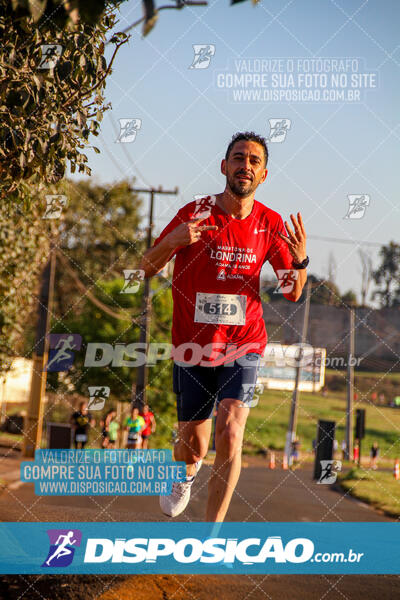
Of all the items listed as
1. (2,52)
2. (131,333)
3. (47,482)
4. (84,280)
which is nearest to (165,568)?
(2,52)

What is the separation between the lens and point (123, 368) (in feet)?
140

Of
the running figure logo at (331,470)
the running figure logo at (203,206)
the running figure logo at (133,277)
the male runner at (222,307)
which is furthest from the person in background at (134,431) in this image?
the running figure logo at (203,206)

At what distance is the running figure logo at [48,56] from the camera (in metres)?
4.98

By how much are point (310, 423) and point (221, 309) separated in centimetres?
5261

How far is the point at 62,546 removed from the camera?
553 cm

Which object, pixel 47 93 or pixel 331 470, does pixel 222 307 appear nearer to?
pixel 47 93

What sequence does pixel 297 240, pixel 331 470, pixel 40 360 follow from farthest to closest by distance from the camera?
1. pixel 40 360
2. pixel 331 470
3. pixel 297 240

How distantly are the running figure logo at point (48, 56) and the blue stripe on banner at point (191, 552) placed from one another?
135 inches

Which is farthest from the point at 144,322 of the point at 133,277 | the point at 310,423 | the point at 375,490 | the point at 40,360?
the point at 310,423

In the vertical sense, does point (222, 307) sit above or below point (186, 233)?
below

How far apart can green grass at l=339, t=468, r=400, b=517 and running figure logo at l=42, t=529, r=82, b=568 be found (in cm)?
1457

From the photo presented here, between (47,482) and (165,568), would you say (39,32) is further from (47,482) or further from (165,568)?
(47,482)

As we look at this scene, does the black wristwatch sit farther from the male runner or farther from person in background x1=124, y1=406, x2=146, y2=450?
person in background x1=124, y1=406, x2=146, y2=450

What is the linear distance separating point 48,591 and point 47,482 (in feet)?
19.1
